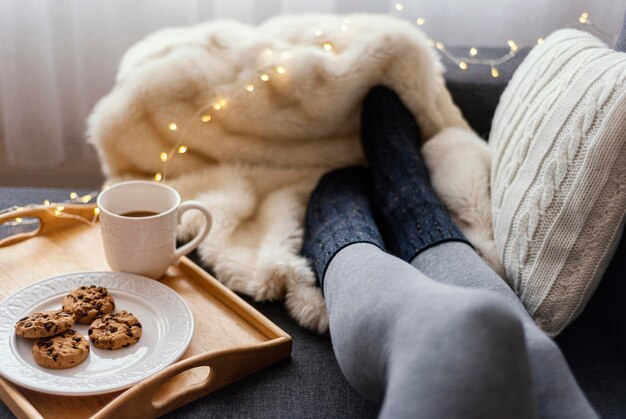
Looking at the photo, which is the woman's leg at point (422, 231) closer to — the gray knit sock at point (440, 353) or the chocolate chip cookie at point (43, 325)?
the gray knit sock at point (440, 353)

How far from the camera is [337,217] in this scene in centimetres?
108

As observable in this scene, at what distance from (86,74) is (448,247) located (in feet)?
3.93

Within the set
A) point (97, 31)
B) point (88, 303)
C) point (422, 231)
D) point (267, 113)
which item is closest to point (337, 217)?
point (422, 231)

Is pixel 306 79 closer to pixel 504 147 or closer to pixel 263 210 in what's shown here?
pixel 263 210

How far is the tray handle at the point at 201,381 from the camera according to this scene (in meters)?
0.72

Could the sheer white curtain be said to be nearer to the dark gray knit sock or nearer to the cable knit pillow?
the dark gray knit sock

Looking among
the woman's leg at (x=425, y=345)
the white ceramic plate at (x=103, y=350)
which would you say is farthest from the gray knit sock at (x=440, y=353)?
the white ceramic plate at (x=103, y=350)

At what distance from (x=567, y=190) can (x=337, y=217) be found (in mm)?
363

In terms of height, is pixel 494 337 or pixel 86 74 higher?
pixel 494 337

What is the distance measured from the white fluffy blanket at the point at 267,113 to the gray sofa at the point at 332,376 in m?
0.31

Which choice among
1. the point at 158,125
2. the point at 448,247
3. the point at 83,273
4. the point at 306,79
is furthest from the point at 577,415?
the point at 158,125

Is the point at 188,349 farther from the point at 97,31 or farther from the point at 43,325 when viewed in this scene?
the point at 97,31

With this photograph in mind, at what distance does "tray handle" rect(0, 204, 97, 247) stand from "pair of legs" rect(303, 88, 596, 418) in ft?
1.19

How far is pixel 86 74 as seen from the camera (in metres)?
1.80
